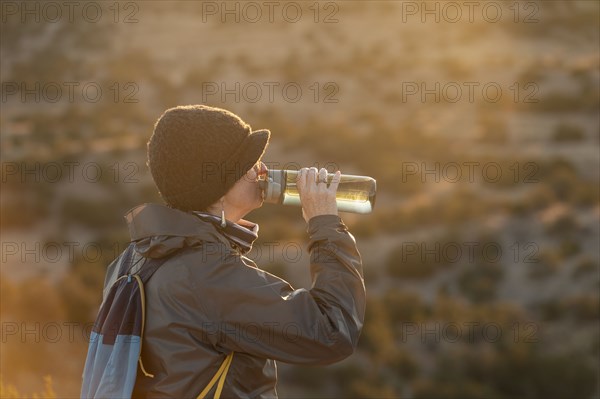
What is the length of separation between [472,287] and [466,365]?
1891mm

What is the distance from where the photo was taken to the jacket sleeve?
2299mm

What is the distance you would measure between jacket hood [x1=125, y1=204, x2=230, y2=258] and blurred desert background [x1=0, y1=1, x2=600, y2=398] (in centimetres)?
273

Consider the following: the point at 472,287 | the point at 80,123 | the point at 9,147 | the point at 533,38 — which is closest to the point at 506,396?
the point at 472,287

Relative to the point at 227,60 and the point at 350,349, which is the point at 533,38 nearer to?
the point at 227,60

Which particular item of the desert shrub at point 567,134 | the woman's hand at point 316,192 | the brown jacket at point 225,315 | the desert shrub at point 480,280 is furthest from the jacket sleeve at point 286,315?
the desert shrub at point 567,134

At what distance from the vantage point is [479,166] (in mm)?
17672

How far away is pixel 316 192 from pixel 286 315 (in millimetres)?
442

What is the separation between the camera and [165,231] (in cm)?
238

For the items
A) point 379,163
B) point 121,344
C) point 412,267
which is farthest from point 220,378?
point 379,163

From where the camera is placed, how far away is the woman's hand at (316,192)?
2564 mm

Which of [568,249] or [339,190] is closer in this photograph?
[339,190]

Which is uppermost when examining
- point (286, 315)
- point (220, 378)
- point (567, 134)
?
point (286, 315)

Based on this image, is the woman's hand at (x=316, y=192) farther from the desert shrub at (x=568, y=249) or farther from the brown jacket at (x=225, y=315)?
the desert shrub at (x=568, y=249)

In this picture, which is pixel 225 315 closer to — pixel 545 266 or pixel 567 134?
pixel 545 266
